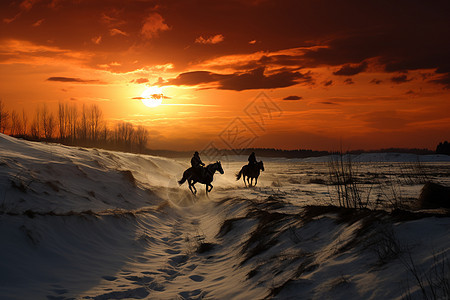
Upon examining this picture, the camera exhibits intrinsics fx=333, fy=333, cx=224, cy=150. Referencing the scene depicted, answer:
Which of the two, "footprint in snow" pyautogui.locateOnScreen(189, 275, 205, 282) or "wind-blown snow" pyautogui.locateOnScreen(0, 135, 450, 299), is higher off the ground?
"wind-blown snow" pyautogui.locateOnScreen(0, 135, 450, 299)

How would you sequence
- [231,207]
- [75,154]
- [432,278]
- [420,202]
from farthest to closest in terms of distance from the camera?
[75,154] < [231,207] < [420,202] < [432,278]

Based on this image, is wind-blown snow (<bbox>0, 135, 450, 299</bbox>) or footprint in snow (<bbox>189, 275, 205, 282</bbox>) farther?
footprint in snow (<bbox>189, 275, 205, 282</bbox>)

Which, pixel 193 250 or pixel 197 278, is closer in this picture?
pixel 197 278

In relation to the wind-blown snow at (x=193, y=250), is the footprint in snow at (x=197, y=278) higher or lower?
lower

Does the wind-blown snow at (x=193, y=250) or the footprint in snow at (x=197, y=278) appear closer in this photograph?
the wind-blown snow at (x=193, y=250)

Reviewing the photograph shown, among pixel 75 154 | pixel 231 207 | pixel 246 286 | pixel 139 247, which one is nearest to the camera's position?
pixel 246 286

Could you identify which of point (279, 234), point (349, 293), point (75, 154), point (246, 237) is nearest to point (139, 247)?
point (246, 237)

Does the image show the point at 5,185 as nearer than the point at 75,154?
Yes

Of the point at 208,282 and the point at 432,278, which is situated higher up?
the point at 432,278

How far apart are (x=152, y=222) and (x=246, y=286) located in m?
7.37

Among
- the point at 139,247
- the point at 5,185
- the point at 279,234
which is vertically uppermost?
the point at 5,185

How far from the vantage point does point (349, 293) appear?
13.0ft

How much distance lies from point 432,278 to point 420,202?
7.51 m

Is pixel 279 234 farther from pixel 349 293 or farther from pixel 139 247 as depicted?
pixel 139 247
